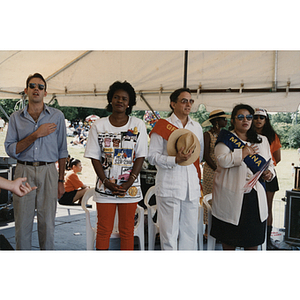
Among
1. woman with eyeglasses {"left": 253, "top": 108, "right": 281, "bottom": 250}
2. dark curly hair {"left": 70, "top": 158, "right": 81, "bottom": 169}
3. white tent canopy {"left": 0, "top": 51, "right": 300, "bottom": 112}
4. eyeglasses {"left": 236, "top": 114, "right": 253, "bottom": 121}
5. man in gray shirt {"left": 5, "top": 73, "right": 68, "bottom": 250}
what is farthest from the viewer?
dark curly hair {"left": 70, "top": 158, "right": 81, "bottom": 169}

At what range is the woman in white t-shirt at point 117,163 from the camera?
8.86ft

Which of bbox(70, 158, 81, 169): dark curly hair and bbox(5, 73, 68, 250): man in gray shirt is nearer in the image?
bbox(5, 73, 68, 250): man in gray shirt

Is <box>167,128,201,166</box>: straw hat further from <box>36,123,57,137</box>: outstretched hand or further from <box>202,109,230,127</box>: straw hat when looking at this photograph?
<box>36,123,57,137</box>: outstretched hand

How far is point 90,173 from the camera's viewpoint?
3.37 m

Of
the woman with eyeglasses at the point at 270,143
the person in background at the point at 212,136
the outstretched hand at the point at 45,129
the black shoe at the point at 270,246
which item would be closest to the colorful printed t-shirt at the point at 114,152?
the outstretched hand at the point at 45,129

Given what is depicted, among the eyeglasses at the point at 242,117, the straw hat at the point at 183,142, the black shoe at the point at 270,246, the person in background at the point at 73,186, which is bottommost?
the black shoe at the point at 270,246

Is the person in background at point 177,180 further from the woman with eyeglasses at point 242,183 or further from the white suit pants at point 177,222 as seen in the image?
the woman with eyeglasses at point 242,183

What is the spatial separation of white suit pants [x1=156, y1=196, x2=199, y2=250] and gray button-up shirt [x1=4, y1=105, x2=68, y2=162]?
1.08 m

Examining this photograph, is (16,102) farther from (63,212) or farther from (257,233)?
(257,233)

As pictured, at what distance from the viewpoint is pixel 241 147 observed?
9.39 ft

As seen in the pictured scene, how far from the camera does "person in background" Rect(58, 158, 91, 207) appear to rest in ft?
11.3

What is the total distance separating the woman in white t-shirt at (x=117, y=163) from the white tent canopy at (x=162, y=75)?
1.97ft

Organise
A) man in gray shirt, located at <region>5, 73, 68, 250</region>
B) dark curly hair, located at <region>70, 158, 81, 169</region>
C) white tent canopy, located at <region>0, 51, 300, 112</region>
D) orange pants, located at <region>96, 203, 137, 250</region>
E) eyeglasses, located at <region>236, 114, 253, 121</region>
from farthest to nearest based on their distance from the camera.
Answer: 1. dark curly hair, located at <region>70, 158, 81, 169</region>
2. white tent canopy, located at <region>0, 51, 300, 112</region>
3. eyeglasses, located at <region>236, 114, 253, 121</region>
4. man in gray shirt, located at <region>5, 73, 68, 250</region>
5. orange pants, located at <region>96, 203, 137, 250</region>

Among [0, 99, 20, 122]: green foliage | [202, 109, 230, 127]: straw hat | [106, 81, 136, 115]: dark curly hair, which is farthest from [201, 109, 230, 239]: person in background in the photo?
[0, 99, 20, 122]: green foliage
